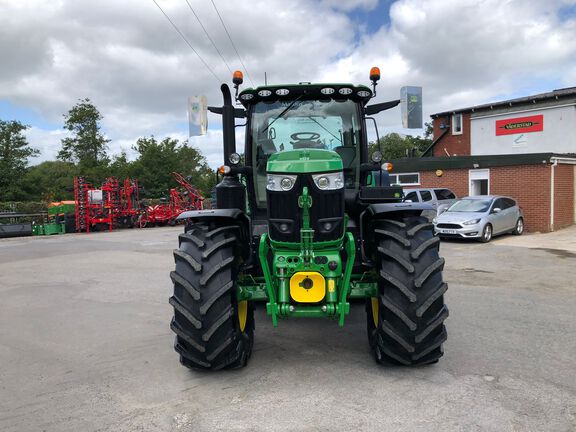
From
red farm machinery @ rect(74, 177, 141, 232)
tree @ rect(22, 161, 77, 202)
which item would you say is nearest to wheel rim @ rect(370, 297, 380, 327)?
red farm machinery @ rect(74, 177, 141, 232)

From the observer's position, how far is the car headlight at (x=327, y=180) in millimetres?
3760

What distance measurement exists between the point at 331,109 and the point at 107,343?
3.53 metres


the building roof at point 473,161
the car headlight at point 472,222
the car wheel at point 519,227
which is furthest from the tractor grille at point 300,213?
the building roof at point 473,161

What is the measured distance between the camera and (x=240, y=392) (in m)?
3.67

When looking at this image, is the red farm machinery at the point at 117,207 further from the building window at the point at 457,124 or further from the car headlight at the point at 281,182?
the car headlight at the point at 281,182

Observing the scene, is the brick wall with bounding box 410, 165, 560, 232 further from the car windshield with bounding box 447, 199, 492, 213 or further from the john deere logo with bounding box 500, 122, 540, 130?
the john deere logo with bounding box 500, 122, 540, 130

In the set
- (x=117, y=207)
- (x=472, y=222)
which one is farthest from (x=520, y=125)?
(x=117, y=207)

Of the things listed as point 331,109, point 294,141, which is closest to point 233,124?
point 294,141

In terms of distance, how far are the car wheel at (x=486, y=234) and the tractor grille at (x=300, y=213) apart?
1167 centimetres

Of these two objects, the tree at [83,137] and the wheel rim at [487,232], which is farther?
the tree at [83,137]

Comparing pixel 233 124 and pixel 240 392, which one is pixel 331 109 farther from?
pixel 240 392

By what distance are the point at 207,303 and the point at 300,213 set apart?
3.38ft

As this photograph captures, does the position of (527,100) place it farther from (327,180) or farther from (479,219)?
(327,180)

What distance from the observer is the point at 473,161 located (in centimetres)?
1923
